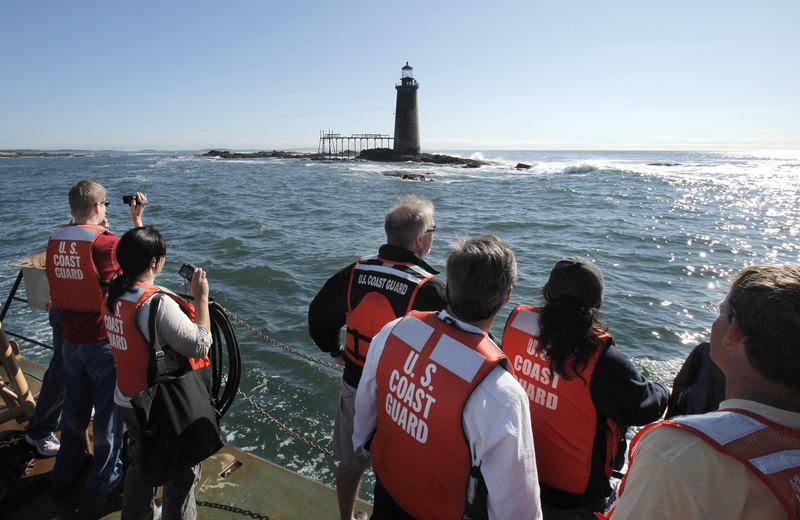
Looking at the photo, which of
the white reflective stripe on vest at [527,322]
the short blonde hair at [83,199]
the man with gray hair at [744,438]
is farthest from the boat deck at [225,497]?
the man with gray hair at [744,438]

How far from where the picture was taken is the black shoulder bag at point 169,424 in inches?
87.7

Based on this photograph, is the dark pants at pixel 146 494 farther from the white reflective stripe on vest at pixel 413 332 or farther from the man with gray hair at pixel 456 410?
the white reflective stripe on vest at pixel 413 332

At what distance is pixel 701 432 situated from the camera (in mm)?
1089

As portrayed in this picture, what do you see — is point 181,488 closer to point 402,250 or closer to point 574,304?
point 402,250

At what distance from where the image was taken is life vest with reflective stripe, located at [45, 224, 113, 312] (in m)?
3.04

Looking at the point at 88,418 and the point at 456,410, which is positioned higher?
the point at 456,410

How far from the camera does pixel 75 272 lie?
9.98 ft

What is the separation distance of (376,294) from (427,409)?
3.53 feet

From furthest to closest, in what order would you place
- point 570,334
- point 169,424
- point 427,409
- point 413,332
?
point 169,424 < point 570,334 < point 413,332 < point 427,409

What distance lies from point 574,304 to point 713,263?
14.1 m

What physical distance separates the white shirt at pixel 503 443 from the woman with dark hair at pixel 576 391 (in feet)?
2.16

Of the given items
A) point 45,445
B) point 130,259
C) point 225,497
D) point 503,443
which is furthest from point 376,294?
point 45,445

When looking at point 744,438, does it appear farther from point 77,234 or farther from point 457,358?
point 77,234

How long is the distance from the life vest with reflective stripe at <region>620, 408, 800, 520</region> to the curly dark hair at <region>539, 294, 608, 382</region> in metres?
0.83
